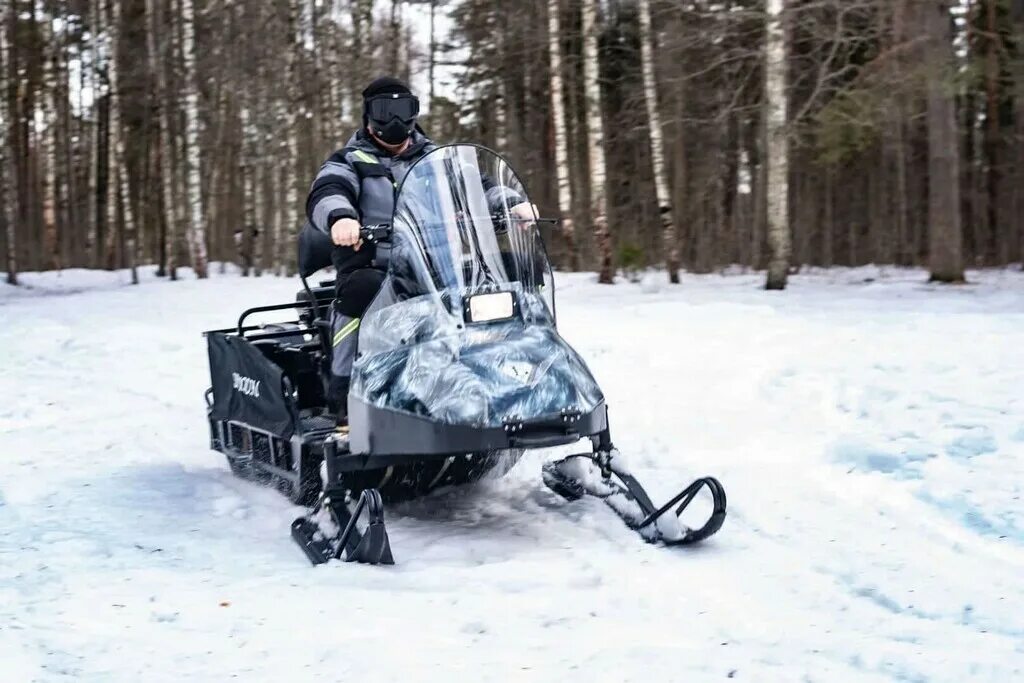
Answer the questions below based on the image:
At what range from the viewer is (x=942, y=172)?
14.6 metres

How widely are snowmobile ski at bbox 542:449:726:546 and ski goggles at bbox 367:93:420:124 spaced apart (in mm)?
1854

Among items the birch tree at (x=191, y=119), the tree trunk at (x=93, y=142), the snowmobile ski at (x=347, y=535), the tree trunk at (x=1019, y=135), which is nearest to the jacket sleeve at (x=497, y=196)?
the snowmobile ski at (x=347, y=535)

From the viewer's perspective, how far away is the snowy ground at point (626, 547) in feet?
10.6

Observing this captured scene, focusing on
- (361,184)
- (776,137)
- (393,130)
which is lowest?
(361,184)

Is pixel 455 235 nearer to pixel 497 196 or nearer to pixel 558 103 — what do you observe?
pixel 497 196

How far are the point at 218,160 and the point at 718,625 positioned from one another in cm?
2865

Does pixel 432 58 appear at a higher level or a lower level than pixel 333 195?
higher

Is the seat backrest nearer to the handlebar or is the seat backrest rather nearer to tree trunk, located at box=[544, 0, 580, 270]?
the handlebar

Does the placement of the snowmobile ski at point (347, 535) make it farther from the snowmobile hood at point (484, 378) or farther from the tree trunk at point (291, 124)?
the tree trunk at point (291, 124)

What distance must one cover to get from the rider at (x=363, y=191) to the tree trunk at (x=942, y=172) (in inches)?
434

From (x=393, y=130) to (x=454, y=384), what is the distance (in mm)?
1539

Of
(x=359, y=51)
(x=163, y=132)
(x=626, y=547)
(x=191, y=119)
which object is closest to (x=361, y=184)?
(x=626, y=547)

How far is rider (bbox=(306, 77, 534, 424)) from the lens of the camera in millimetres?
4941

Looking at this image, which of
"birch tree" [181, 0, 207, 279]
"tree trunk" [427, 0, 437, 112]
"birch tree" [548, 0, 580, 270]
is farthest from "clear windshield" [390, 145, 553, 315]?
"tree trunk" [427, 0, 437, 112]
